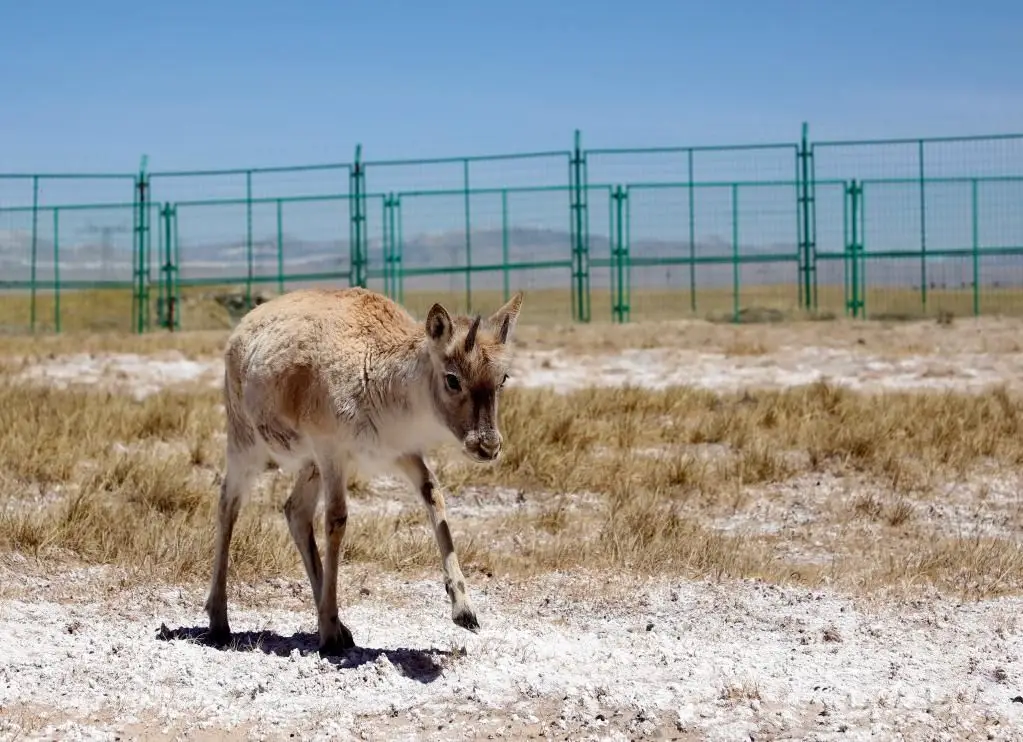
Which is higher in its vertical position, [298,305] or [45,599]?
[298,305]

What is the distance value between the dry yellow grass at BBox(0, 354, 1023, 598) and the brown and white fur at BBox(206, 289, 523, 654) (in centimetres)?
112

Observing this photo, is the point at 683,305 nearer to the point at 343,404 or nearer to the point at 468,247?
the point at 468,247

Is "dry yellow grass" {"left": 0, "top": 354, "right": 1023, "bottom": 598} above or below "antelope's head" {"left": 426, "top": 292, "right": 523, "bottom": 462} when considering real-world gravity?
below

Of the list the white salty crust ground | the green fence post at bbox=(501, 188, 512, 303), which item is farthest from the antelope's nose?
the green fence post at bbox=(501, 188, 512, 303)

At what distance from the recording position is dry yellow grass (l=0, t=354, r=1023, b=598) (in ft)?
27.2

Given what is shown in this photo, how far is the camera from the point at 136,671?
6039 mm

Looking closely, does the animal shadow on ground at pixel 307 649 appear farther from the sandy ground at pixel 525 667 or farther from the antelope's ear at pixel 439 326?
the antelope's ear at pixel 439 326

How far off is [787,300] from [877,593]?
2125 centimetres

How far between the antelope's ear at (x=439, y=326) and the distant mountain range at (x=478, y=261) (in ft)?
71.4

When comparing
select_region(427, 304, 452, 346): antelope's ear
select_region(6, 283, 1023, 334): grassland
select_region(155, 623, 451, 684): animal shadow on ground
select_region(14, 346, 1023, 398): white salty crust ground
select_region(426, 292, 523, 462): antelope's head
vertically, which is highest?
select_region(6, 283, 1023, 334): grassland

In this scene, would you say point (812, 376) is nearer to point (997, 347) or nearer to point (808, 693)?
point (997, 347)

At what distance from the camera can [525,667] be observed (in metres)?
6.11

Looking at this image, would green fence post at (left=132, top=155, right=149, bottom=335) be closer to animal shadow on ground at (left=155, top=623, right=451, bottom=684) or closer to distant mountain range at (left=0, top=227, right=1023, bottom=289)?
distant mountain range at (left=0, top=227, right=1023, bottom=289)

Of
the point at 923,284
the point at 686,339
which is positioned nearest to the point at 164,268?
the point at 686,339
